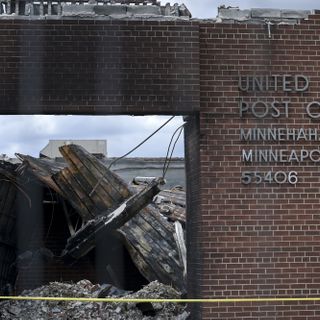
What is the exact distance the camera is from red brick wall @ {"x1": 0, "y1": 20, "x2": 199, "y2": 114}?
33.3 feet

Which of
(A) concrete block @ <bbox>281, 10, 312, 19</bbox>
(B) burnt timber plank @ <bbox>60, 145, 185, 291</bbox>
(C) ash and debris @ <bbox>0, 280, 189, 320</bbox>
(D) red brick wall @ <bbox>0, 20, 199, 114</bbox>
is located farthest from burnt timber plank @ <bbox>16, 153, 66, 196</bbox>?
(A) concrete block @ <bbox>281, 10, 312, 19</bbox>

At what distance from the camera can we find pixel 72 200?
48.1 ft

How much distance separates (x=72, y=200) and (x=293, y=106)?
566 cm

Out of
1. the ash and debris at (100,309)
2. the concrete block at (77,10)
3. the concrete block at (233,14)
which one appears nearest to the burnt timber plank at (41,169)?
the ash and debris at (100,309)

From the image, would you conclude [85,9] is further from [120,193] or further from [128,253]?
[128,253]

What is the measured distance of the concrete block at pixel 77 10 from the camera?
406 inches

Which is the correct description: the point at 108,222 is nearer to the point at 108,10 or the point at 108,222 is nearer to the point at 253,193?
the point at 253,193

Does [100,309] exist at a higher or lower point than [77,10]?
lower

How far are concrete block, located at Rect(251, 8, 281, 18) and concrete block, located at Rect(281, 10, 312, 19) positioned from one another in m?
0.09

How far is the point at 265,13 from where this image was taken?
10695mm

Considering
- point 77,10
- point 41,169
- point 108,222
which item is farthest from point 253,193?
point 41,169

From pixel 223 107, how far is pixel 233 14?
135 centimetres

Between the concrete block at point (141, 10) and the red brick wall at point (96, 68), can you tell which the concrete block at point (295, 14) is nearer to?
the red brick wall at point (96, 68)

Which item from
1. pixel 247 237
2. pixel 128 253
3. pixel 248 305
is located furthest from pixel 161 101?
pixel 128 253
